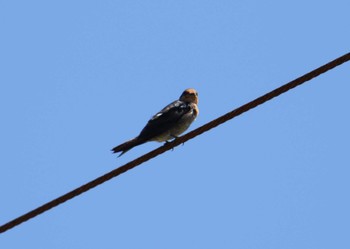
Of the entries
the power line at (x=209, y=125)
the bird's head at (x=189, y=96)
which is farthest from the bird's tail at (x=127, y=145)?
the power line at (x=209, y=125)

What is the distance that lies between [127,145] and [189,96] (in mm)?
2455

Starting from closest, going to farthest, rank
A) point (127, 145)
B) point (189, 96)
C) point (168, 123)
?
point (127, 145) → point (168, 123) → point (189, 96)

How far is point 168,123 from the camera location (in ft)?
35.7

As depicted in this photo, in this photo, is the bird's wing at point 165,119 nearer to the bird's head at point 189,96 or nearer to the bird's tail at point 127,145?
the bird's tail at point 127,145

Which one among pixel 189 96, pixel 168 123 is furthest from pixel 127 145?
pixel 189 96

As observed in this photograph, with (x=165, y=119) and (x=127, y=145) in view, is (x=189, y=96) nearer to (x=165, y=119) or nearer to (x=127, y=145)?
(x=165, y=119)

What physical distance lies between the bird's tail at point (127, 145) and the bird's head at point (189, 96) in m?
1.83

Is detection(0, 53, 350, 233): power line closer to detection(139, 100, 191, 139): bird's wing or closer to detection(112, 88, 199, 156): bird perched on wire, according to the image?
detection(112, 88, 199, 156): bird perched on wire

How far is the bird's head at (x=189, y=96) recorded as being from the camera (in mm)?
12137

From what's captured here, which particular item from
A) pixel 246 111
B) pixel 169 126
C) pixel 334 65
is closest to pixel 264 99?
pixel 246 111

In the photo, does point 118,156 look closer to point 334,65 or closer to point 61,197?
point 61,197

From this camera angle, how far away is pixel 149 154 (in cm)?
769

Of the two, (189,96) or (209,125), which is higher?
(189,96)

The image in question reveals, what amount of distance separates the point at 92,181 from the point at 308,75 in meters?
1.90
